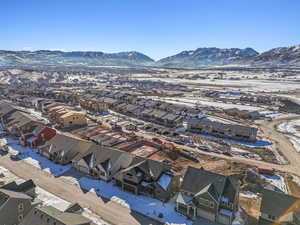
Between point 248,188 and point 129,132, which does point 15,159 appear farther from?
point 248,188

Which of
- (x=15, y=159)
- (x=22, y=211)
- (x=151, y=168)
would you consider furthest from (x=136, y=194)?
(x=15, y=159)

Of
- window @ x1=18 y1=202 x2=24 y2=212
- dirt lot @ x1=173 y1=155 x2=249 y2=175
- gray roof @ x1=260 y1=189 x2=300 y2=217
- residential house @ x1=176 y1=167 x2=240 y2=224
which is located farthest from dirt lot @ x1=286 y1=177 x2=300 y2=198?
window @ x1=18 y1=202 x2=24 y2=212

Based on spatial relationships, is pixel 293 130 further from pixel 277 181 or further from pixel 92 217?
pixel 92 217

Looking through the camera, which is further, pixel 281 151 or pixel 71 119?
pixel 71 119

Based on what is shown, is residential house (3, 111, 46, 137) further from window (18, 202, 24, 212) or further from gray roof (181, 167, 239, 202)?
gray roof (181, 167, 239, 202)

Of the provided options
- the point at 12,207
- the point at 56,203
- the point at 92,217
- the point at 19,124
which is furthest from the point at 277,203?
the point at 19,124
